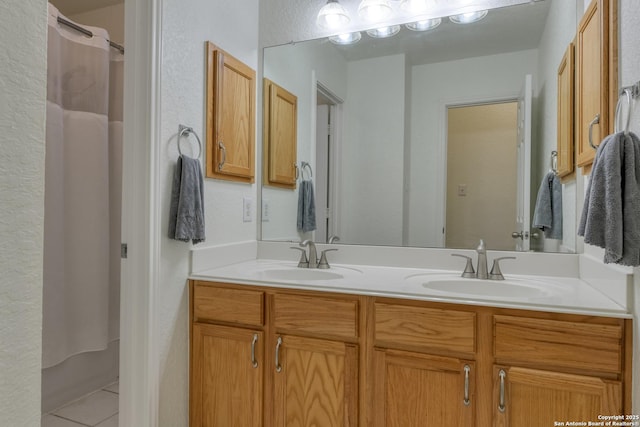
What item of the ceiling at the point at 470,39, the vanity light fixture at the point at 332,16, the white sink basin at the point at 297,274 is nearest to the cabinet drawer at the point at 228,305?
the white sink basin at the point at 297,274

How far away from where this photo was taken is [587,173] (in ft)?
4.72

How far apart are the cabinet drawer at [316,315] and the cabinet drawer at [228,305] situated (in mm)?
87

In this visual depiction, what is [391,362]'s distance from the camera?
1.33 meters

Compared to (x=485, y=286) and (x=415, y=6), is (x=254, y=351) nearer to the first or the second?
(x=485, y=286)

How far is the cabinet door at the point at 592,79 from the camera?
123 centimetres

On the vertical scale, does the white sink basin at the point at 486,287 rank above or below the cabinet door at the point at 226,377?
above

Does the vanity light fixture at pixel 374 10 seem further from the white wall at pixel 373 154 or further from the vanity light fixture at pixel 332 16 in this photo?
the white wall at pixel 373 154

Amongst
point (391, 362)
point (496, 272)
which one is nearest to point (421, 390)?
point (391, 362)

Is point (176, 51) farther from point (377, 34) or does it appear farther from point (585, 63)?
point (585, 63)

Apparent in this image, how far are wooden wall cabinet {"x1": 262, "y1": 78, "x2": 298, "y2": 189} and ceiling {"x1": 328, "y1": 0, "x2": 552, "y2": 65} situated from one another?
0.50 metres

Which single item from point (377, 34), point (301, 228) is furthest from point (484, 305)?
point (377, 34)

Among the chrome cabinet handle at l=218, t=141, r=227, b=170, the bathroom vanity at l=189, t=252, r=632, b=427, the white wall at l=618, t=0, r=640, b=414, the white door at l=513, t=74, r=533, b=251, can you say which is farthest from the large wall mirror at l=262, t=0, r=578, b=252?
the white wall at l=618, t=0, r=640, b=414

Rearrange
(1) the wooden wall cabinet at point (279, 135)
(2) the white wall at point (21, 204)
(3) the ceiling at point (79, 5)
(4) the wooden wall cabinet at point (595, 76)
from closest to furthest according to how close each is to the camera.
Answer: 1. (2) the white wall at point (21, 204)
2. (4) the wooden wall cabinet at point (595, 76)
3. (1) the wooden wall cabinet at point (279, 135)
4. (3) the ceiling at point (79, 5)

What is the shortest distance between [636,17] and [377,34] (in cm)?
120
